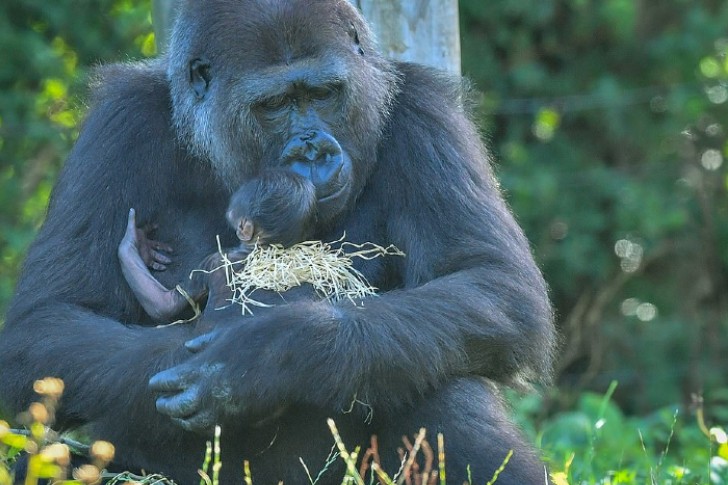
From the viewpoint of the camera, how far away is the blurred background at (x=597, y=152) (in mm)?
8602

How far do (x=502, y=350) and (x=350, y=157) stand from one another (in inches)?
34.7

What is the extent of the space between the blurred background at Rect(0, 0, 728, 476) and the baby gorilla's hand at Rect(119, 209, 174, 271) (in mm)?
4017

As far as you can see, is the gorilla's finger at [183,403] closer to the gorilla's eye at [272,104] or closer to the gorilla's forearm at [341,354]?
the gorilla's forearm at [341,354]

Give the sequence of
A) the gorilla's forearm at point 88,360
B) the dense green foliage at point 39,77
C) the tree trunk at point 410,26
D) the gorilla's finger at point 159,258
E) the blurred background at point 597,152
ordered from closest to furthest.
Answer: the gorilla's forearm at point 88,360
the gorilla's finger at point 159,258
the tree trunk at point 410,26
the dense green foliage at point 39,77
the blurred background at point 597,152

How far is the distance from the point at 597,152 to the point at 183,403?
633cm

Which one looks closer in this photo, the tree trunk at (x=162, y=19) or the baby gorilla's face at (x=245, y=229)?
the baby gorilla's face at (x=245, y=229)

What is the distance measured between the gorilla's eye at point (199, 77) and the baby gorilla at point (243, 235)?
1.64 ft

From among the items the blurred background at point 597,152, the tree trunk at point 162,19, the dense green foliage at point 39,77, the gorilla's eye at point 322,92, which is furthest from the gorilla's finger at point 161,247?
the blurred background at point 597,152

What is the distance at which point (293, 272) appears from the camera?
4.11m

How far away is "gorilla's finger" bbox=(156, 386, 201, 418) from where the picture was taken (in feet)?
12.4

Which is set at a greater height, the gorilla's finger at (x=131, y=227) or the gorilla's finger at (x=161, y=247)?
the gorilla's finger at (x=131, y=227)

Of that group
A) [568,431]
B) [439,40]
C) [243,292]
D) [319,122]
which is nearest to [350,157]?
[319,122]

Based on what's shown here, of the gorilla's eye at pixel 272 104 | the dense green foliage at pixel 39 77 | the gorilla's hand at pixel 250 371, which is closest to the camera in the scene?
the gorilla's hand at pixel 250 371

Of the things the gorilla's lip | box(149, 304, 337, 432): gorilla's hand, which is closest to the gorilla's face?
the gorilla's lip
